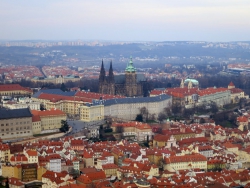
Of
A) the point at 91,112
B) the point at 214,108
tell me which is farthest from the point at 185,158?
the point at 214,108

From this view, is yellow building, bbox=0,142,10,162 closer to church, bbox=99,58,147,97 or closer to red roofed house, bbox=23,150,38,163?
red roofed house, bbox=23,150,38,163

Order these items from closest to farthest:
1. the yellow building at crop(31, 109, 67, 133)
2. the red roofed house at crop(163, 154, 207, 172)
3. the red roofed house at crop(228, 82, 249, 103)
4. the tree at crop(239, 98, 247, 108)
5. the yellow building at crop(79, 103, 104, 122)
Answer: the red roofed house at crop(163, 154, 207, 172)
the yellow building at crop(31, 109, 67, 133)
the yellow building at crop(79, 103, 104, 122)
the tree at crop(239, 98, 247, 108)
the red roofed house at crop(228, 82, 249, 103)

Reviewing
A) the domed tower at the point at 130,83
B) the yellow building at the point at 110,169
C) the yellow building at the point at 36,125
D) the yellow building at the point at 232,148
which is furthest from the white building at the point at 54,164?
the domed tower at the point at 130,83

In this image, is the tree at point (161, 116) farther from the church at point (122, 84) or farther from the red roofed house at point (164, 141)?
the red roofed house at point (164, 141)

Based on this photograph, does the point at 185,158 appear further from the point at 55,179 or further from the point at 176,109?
the point at 176,109

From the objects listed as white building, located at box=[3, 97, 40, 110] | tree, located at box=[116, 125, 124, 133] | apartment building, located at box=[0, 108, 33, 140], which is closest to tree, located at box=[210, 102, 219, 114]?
tree, located at box=[116, 125, 124, 133]

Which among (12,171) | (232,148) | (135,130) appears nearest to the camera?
(12,171)
